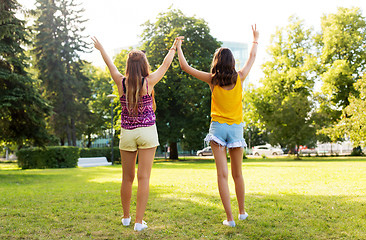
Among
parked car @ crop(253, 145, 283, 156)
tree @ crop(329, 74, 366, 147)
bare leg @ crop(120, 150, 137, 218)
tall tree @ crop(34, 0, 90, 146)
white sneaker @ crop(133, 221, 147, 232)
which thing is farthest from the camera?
parked car @ crop(253, 145, 283, 156)

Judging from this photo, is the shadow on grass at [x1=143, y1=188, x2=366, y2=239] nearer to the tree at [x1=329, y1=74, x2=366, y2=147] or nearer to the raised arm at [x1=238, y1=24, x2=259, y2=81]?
the raised arm at [x1=238, y1=24, x2=259, y2=81]

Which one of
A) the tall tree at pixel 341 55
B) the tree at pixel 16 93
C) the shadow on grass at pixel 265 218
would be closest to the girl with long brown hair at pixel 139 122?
the shadow on grass at pixel 265 218

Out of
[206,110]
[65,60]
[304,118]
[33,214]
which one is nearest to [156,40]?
[206,110]

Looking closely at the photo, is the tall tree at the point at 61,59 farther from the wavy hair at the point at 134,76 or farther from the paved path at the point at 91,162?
the wavy hair at the point at 134,76

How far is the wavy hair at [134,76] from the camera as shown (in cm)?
416

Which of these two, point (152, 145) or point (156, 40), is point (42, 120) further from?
point (156, 40)

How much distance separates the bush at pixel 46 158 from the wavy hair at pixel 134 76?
66.6 feet

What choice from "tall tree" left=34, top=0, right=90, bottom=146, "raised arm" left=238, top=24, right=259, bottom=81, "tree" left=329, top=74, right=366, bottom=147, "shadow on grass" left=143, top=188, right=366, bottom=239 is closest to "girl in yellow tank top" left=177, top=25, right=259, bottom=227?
"raised arm" left=238, top=24, right=259, bottom=81

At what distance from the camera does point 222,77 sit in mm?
4352

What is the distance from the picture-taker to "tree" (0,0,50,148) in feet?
40.9

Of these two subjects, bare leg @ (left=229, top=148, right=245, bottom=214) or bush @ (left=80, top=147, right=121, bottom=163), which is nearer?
bare leg @ (left=229, top=148, right=245, bottom=214)

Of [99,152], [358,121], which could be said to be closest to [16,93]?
[99,152]

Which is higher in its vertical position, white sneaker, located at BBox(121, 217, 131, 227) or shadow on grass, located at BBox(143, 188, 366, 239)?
white sneaker, located at BBox(121, 217, 131, 227)

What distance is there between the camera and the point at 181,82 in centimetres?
2820
